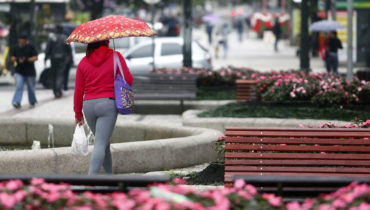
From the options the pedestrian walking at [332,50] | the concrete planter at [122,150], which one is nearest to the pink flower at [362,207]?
the concrete planter at [122,150]

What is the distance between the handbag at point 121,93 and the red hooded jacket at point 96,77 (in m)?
0.04

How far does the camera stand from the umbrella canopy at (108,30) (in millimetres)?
7633

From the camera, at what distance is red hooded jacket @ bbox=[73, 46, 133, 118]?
7.62 meters

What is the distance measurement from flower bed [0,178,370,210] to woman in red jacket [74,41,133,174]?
2610mm

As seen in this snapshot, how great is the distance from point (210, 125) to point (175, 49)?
10.4 m

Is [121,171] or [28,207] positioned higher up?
[28,207]

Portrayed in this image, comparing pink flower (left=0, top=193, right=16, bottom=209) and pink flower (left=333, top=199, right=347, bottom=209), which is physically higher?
pink flower (left=0, top=193, right=16, bottom=209)

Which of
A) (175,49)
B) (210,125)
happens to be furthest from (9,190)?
(175,49)

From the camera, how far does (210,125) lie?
12812mm

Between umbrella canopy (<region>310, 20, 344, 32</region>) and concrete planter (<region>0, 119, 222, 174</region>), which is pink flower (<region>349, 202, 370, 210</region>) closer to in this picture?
concrete planter (<region>0, 119, 222, 174</region>)

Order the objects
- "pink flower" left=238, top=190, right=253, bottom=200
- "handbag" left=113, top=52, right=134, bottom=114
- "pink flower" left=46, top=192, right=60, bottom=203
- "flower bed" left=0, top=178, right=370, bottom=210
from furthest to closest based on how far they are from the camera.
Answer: "handbag" left=113, top=52, right=134, bottom=114 → "pink flower" left=238, top=190, right=253, bottom=200 → "pink flower" left=46, top=192, right=60, bottom=203 → "flower bed" left=0, top=178, right=370, bottom=210

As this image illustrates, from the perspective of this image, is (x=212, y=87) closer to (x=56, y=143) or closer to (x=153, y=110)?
(x=153, y=110)

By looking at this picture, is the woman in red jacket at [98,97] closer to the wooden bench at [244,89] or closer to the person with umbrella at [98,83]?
the person with umbrella at [98,83]

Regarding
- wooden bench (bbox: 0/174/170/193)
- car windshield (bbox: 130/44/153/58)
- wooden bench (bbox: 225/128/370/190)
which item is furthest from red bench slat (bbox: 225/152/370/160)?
car windshield (bbox: 130/44/153/58)
